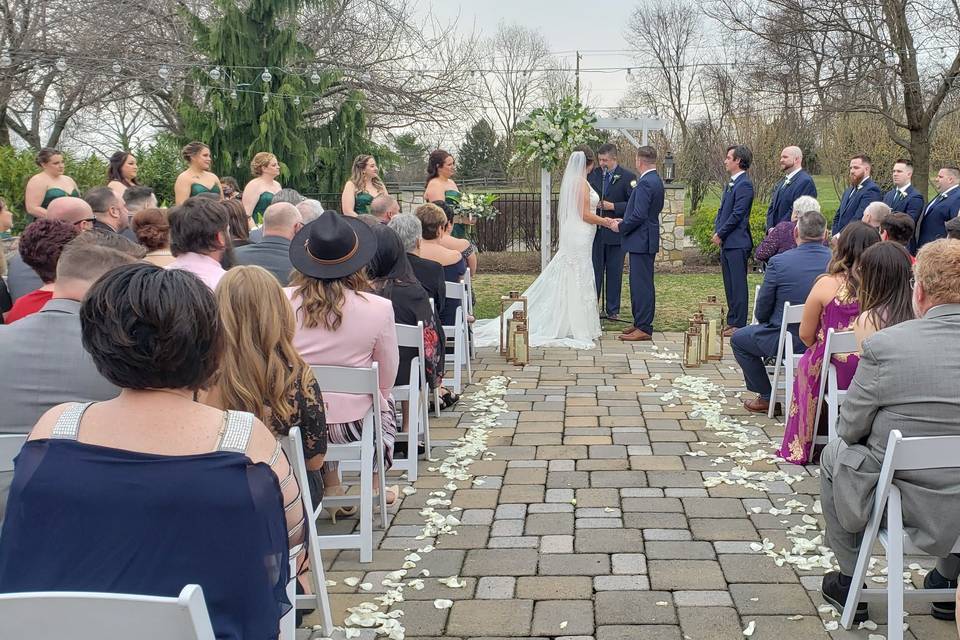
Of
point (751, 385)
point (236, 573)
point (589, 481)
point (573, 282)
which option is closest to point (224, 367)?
point (236, 573)

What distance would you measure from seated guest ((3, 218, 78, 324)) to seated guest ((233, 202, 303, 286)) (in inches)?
51.1

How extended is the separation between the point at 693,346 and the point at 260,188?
422cm

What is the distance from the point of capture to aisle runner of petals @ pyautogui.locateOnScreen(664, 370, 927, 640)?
12.4ft

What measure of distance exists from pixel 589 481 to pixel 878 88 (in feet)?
41.9

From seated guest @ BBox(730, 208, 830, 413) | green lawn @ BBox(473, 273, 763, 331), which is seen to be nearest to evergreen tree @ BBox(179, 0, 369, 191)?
green lawn @ BBox(473, 273, 763, 331)

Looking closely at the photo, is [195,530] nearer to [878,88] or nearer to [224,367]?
[224,367]

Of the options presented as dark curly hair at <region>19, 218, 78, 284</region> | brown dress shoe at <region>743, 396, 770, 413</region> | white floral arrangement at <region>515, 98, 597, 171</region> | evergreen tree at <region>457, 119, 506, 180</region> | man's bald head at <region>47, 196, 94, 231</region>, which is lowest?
brown dress shoe at <region>743, 396, 770, 413</region>

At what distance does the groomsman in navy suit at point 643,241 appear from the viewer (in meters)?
9.15

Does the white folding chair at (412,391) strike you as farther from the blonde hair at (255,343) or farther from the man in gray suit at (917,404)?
the man in gray suit at (917,404)

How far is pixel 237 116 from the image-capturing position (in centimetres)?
1566

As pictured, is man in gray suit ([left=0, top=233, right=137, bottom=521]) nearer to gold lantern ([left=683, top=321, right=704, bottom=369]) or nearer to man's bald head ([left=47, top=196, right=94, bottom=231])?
man's bald head ([left=47, top=196, right=94, bottom=231])

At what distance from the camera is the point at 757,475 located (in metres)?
5.03

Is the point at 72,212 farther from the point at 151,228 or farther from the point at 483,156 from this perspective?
the point at 483,156

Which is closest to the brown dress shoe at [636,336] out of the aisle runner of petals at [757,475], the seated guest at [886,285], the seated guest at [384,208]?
the aisle runner of petals at [757,475]
